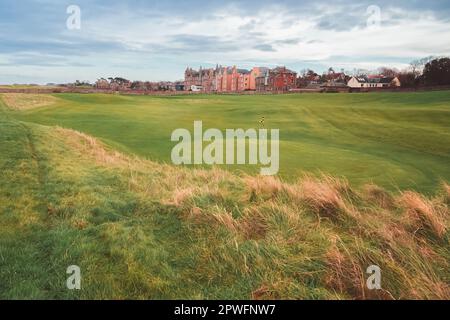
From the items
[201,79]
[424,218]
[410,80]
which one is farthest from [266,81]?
[424,218]

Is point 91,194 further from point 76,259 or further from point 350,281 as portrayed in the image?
point 350,281

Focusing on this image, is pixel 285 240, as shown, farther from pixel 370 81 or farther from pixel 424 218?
pixel 370 81

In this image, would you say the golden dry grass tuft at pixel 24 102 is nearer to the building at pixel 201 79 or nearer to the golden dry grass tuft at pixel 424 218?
the golden dry grass tuft at pixel 424 218

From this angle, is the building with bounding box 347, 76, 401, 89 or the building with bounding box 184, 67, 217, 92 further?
the building with bounding box 184, 67, 217, 92

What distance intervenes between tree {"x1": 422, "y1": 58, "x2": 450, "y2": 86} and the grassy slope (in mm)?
78291

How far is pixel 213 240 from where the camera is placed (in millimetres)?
7082

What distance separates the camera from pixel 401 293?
215 inches

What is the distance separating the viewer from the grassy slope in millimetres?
5637

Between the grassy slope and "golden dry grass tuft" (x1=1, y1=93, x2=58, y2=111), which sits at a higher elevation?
"golden dry grass tuft" (x1=1, y1=93, x2=58, y2=111)

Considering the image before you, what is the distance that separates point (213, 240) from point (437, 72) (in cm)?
8683

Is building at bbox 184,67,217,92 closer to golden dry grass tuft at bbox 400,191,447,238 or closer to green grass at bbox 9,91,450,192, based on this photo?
green grass at bbox 9,91,450,192

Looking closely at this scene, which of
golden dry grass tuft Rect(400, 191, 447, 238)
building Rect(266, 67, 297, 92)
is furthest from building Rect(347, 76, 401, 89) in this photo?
golden dry grass tuft Rect(400, 191, 447, 238)

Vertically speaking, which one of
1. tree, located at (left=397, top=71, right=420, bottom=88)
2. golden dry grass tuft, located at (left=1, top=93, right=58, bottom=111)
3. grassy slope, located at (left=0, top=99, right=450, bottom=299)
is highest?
tree, located at (left=397, top=71, right=420, bottom=88)
